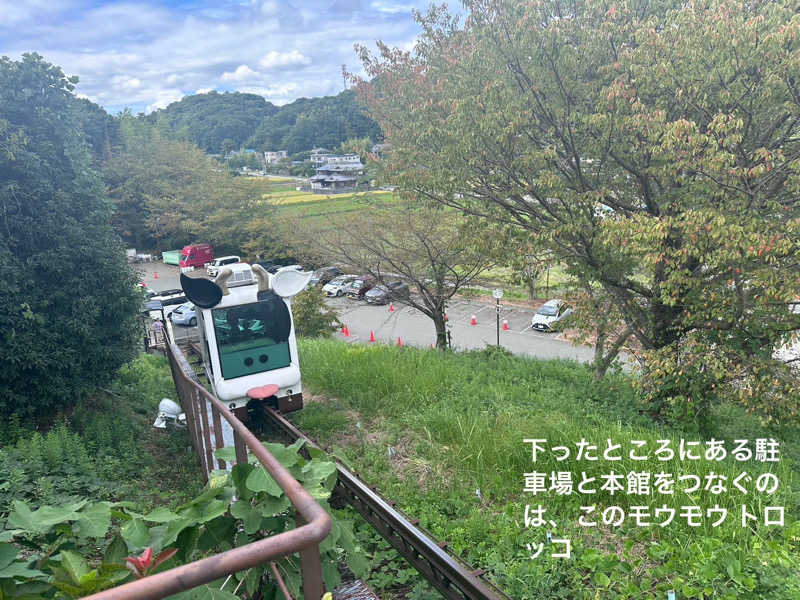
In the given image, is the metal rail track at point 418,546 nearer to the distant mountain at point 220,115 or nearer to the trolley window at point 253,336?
the trolley window at point 253,336

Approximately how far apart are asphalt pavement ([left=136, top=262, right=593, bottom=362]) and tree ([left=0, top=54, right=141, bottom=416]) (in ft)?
49.5

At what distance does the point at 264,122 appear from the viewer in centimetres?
9969

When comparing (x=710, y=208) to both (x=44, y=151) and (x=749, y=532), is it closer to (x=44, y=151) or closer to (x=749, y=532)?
(x=749, y=532)

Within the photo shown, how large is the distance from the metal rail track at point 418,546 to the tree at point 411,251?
10.8 meters

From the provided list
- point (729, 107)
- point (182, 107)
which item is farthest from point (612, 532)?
point (182, 107)

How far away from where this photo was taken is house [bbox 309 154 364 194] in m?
59.1

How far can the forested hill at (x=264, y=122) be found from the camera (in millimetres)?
69338

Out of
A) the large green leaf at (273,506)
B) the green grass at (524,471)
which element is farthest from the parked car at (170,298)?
the large green leaf at (273,506)

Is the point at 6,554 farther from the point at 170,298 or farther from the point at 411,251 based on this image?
the point at 170,298

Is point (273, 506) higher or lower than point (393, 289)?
higher

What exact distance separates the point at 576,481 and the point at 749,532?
148cm

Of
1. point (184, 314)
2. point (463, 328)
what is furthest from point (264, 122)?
point (463, 328)

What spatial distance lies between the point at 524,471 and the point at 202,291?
476 cm

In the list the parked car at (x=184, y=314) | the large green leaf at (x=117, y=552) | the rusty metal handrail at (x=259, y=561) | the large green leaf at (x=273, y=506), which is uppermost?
the rusty metal handrail at (x=259, y=561)
